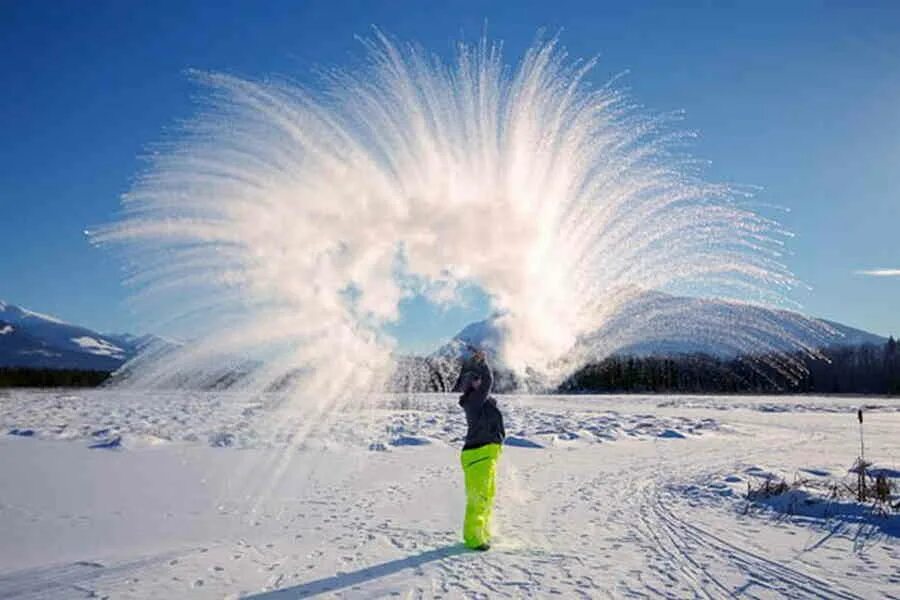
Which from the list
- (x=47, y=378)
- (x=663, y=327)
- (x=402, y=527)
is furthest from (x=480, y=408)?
(x=47, y=378)

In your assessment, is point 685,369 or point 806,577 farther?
point 685,369

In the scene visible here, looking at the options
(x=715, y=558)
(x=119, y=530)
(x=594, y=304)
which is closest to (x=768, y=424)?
(x=594, y=304)

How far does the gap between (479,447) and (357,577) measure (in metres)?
2.19

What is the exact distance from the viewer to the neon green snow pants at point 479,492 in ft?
23.6

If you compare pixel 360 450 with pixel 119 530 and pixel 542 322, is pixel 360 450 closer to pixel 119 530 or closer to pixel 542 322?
pixel 542 322

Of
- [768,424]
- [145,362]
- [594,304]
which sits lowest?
[768,424]

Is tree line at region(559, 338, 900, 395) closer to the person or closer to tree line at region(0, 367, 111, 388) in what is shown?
the person

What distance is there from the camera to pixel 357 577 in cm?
607

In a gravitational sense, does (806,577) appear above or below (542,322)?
below

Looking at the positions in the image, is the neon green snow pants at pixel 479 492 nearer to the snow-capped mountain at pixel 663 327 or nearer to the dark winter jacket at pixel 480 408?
the dark winter jacket at pixel 480 408

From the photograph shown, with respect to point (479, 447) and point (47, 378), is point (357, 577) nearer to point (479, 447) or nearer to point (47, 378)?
point (479, 447)

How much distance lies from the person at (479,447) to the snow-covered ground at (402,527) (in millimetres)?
313

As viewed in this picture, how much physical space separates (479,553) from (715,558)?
101 inches

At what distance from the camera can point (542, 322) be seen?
59.0 feet
